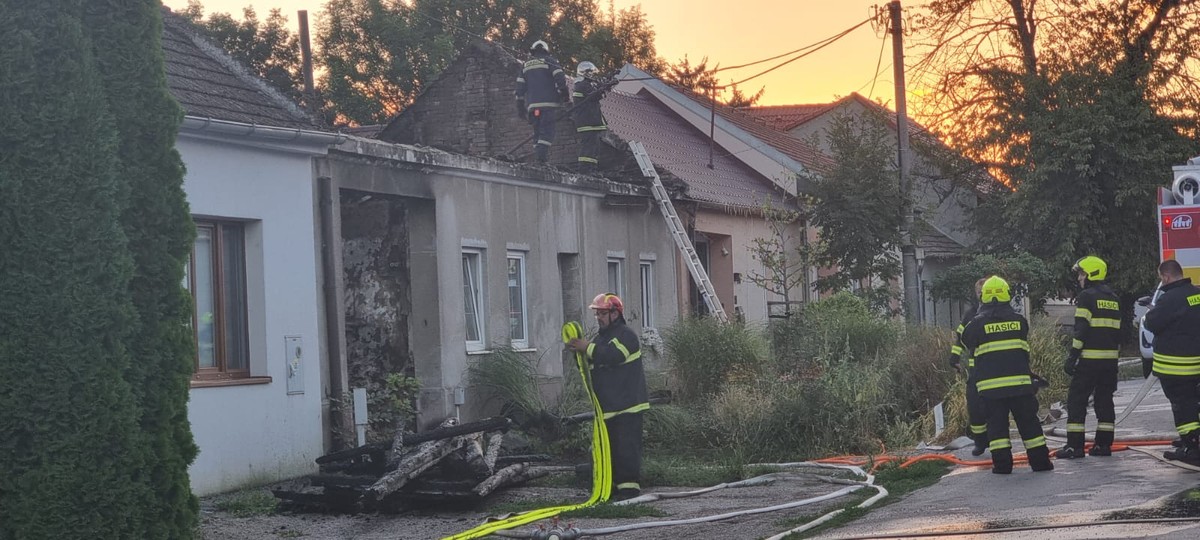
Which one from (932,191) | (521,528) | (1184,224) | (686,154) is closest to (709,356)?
(1184,224)

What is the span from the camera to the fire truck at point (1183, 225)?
12.6 m

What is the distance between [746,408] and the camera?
49.8ft

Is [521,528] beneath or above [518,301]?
beneath

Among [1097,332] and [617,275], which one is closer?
[1097,332]

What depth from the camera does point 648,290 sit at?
23.2 metres

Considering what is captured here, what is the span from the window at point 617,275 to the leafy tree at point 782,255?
2.51 meters

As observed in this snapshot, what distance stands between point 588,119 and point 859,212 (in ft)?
16.9

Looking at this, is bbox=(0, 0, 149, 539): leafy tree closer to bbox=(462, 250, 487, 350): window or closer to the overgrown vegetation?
the overgrown vegetation

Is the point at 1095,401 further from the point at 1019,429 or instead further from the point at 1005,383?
the point at 1005,383

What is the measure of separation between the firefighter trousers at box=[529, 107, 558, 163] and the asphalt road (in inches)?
426

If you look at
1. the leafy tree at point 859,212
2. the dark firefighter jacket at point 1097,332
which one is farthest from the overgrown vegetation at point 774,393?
the leafy tree at point 859,212

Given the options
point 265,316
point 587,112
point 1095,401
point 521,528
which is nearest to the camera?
point 521,528

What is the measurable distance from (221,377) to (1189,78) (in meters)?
25.7

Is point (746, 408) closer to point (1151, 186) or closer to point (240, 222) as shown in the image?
point (240, 222)
